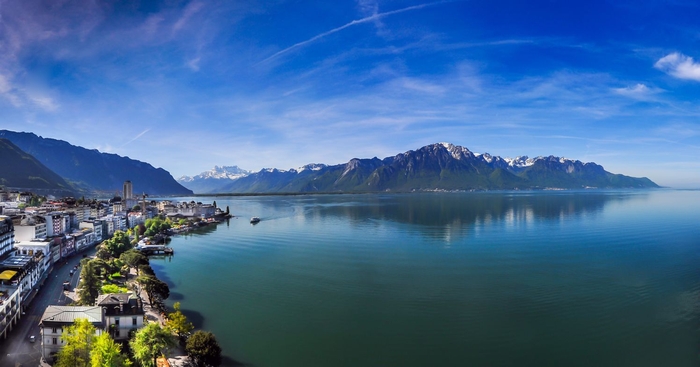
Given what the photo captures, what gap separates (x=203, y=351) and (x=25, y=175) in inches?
7673

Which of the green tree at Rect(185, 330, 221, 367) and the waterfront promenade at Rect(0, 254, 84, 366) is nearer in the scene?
the green tree at Rect(185, 330, 221, 367)

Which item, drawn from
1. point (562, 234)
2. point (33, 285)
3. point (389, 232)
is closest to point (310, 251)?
point (389, 232)

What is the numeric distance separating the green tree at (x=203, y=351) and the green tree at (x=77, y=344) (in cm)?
390

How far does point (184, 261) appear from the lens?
4178cm

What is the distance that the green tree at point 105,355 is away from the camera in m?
14.8

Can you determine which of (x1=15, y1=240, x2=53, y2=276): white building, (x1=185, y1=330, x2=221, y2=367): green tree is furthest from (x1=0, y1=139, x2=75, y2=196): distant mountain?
(x1=185, y1=330, x2=221, y2=367): green tree

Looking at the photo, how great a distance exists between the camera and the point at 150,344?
1683 centimetres

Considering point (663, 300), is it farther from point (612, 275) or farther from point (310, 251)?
point (310, 251)

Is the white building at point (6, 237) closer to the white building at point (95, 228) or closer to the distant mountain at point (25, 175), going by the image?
the white building at point (95, 228)

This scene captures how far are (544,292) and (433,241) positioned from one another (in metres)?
21.8

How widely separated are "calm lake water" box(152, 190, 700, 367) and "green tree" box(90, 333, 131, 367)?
4.69m

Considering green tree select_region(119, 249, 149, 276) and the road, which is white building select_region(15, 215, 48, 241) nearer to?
the road

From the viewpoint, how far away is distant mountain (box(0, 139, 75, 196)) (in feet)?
506

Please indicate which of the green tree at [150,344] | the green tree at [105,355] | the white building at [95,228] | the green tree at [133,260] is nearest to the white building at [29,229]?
the white building at [95,228]
